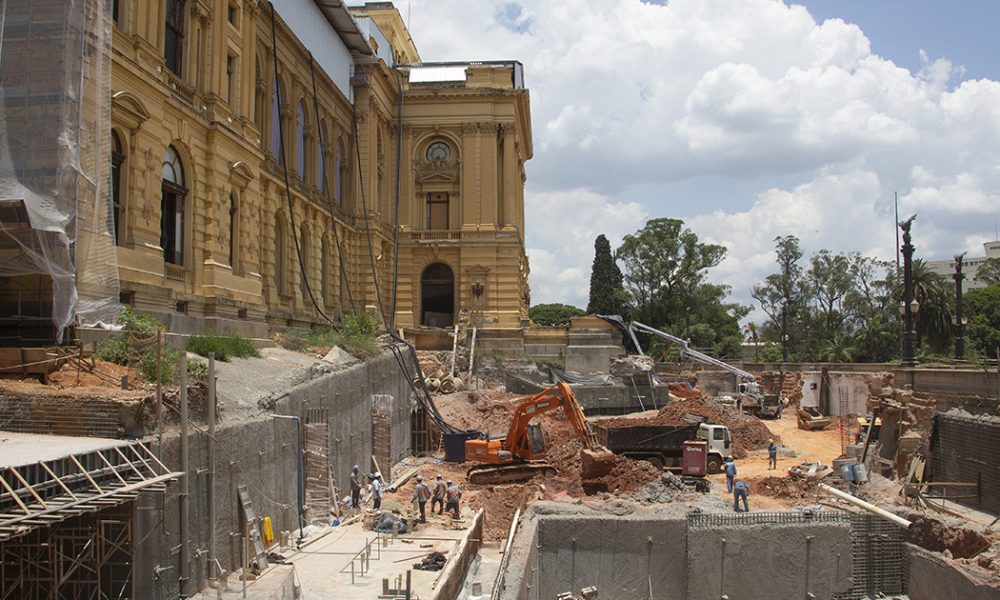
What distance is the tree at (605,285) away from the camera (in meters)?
77.3

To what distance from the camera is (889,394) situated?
2900cm

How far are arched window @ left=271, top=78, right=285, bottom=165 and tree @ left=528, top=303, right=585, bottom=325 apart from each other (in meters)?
86.3

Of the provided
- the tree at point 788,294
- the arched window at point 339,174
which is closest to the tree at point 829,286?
the tree at point 788,294

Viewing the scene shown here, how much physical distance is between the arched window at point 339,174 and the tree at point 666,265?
37.5 m

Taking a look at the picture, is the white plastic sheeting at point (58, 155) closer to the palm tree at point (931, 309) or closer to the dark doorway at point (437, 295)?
the dark doorway at point (437, 295)

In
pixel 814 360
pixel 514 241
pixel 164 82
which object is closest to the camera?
pixel 164 82

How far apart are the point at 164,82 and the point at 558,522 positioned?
15.2m

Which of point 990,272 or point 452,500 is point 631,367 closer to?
point 452,500

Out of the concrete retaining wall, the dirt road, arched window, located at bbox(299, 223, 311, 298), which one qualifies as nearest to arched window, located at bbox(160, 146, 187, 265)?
the concrete retaining wall

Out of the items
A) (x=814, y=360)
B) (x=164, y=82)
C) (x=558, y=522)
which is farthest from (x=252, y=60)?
(x=814, y=360)

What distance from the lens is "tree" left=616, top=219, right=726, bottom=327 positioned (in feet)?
252

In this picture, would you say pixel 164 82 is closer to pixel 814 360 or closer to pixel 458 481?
pixel 458 481

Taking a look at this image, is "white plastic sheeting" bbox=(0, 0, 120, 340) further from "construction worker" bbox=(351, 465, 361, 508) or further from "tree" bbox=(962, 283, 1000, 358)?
"tree" bbox=(962, 283, 1000, 358)

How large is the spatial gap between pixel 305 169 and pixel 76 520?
3066cm
